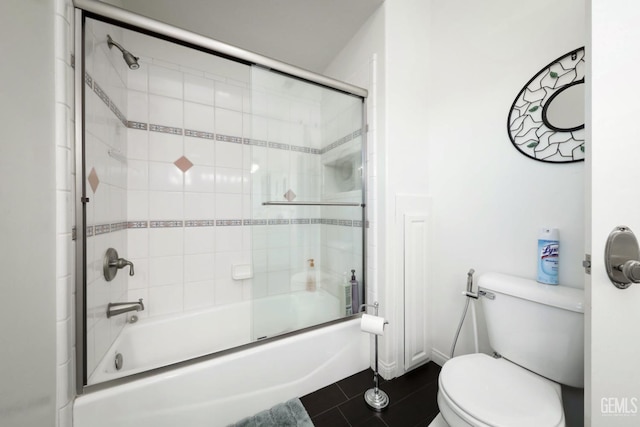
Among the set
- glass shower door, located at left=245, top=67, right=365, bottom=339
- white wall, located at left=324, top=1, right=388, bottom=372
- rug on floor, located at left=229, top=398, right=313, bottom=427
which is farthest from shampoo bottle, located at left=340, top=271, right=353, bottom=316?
rug on floor, located at left=229, top=398, right=313, bottom=427

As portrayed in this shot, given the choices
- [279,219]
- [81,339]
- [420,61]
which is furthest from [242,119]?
[81,339]

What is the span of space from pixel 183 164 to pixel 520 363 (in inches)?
86.6

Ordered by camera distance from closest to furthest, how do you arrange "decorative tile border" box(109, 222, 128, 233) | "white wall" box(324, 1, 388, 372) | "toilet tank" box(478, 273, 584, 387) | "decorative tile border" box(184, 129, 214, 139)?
1. "toilet tank" box(478, 273, 584, 387)
2. "decorative tile border" box(109, 222, 128, 233)
3. "white wall" box(324, 1, 388, 372)
4. "decorative tile border" box(184, 129, 214, 139)

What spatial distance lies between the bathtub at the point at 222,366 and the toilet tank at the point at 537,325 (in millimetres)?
759

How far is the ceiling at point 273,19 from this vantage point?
55.6 inches

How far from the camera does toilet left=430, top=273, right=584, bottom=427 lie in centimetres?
77

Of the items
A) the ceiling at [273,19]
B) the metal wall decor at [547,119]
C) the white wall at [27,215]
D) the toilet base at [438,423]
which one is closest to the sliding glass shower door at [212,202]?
the ceiling at [273,19]

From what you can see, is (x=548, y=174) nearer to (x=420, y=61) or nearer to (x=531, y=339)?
(x=531, y=339)

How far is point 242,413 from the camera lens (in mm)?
1116

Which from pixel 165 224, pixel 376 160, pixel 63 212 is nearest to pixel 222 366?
pixel 63 212

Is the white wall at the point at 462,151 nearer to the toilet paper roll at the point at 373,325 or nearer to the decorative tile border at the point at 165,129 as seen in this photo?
the toilet paper roll at the point at 373,325

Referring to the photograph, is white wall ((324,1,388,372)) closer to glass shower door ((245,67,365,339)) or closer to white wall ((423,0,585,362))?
glass shower door ((245,67,365,339))

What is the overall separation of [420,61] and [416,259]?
1.32 metres

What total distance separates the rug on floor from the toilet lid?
689 mm
